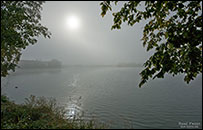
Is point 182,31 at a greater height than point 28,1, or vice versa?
point 28,1

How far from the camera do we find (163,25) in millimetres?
3064

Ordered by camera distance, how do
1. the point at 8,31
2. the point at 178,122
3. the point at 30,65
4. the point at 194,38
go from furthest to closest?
1. the point at 30,65
2. the point at 178,122
3. the point at 8,31
4. the point at 194,38

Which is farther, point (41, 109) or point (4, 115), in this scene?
point (41, 109)

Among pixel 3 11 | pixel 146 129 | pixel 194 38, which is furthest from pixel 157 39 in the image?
pixel 146 129

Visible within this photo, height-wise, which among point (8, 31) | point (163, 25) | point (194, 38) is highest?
point (8, 31)

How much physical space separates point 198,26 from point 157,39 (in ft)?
2.83

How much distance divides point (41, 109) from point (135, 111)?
18.7 metres

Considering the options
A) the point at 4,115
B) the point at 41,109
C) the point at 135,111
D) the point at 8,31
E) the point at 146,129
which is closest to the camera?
the point at 8,31

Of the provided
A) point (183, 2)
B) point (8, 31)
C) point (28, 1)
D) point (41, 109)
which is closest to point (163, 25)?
point (183, 2)

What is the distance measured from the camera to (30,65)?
170750 millimetres

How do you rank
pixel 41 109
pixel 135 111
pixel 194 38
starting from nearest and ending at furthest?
pixel 194 38, pixel 41 109, pixel 135 111

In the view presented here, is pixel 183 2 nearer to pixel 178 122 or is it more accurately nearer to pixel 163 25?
pixel 163 25

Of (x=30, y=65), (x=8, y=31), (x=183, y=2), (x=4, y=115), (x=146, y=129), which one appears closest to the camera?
(x=183, y=2)

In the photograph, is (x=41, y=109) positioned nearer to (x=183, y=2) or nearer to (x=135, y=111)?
(x=183, y=2)
